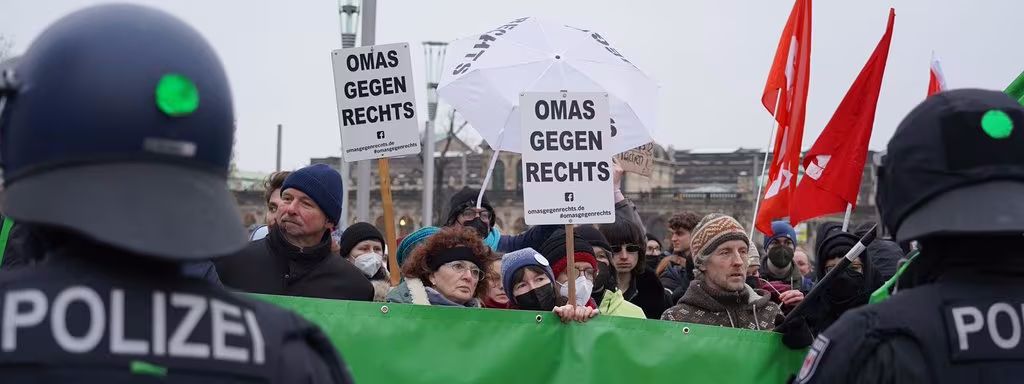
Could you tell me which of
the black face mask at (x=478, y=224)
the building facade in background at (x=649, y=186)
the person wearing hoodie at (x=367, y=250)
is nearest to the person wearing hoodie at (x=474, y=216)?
the black face mask at (x=478, y=224)

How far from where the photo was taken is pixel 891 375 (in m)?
2.90

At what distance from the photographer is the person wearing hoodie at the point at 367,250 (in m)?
8.52

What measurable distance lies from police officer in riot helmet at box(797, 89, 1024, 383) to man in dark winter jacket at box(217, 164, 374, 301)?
12.4 ft

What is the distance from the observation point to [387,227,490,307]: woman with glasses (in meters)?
6.64

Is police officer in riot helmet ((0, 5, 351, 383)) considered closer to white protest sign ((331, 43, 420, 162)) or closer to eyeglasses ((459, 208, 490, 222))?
white protest sign ((331, 43, 420, 162))

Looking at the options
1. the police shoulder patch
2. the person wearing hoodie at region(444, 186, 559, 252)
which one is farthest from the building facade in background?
the police shoulder patch

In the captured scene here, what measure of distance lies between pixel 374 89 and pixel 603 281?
1754 mm

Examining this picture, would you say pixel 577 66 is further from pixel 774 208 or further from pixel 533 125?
pixel 533 125

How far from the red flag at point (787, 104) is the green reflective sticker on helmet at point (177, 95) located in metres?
5.93

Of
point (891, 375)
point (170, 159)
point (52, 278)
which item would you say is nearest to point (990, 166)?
point (891, 375)

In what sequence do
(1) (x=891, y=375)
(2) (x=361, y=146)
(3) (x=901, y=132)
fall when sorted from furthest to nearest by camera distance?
(2) (x=361, y=146) → (3) (x=901, y=132) → (1) (x=891, y=375)

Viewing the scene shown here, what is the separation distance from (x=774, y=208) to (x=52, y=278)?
251 inches

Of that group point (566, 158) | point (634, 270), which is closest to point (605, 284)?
point (634, 270)

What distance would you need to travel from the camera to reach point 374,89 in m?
7.68
